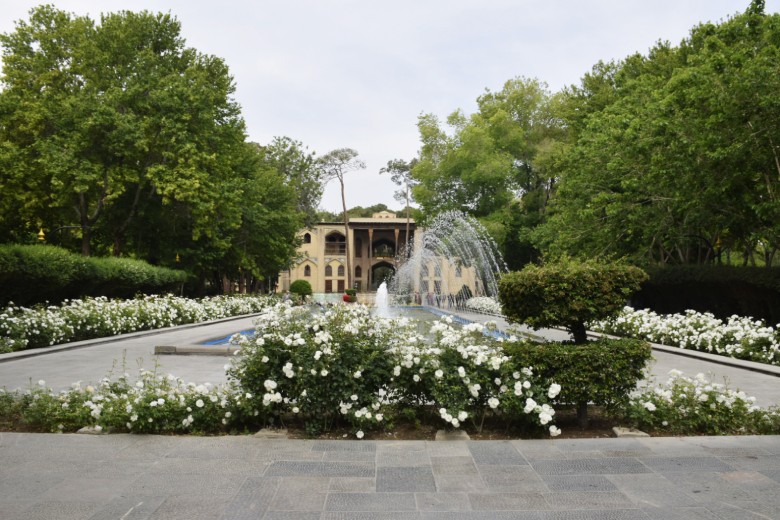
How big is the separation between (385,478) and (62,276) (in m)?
13.1

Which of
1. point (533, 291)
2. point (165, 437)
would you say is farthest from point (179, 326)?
point (533, 291)

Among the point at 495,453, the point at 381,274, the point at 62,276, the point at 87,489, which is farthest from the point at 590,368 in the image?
the point at 381,274

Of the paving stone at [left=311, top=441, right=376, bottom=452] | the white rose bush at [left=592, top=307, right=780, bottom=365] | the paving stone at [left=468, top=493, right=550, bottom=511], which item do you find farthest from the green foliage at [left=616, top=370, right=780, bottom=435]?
the white rose bush at [left=592, top=307, right=780, bottom=365]

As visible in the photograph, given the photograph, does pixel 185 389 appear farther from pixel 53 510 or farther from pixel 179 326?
pixel 179 326

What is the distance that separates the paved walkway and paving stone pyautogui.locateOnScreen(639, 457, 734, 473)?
0.01m

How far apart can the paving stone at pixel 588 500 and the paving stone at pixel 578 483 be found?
0.06 meters

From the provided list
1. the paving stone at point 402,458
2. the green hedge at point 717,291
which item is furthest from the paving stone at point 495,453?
the green hedge at point 717,291

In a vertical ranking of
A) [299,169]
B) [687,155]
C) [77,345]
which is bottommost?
[77,345]

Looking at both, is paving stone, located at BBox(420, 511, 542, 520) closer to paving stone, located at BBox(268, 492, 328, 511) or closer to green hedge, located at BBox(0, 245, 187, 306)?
paving stone, located at BBox(268, 492, 328, 511)

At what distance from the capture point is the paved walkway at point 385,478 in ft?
9.76

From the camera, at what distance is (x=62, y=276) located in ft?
44.7

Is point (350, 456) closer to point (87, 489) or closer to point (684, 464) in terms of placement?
point (87, 489)

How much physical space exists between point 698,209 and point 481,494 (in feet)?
43.5

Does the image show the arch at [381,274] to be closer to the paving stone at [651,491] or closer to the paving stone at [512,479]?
the paving stone at [512,479]
